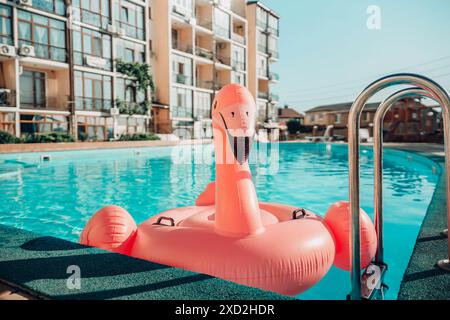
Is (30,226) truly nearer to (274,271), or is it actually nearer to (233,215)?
(233,215)

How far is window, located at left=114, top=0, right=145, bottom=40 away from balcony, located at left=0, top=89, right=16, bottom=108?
9.31 m

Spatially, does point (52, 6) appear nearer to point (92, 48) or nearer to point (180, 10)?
point (92, 48)

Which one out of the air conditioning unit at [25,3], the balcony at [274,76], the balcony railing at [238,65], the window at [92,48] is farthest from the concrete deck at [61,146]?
the balcony at [274,76]

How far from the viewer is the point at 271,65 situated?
140 feet

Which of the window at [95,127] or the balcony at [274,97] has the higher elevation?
the balcony at [274,97]

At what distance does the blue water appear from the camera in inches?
206

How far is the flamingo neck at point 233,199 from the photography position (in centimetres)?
288

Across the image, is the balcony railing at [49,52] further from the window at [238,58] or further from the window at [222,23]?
the window at [238,58]

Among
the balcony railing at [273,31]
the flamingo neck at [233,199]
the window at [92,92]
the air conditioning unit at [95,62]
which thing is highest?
the balcony railing at [273,31]

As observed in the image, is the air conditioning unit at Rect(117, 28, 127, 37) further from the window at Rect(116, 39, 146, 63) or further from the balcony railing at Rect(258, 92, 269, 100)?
the balcony railing at Rect(258, 92, 269, 100)

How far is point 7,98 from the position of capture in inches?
733

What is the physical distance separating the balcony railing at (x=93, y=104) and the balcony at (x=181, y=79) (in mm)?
6580
